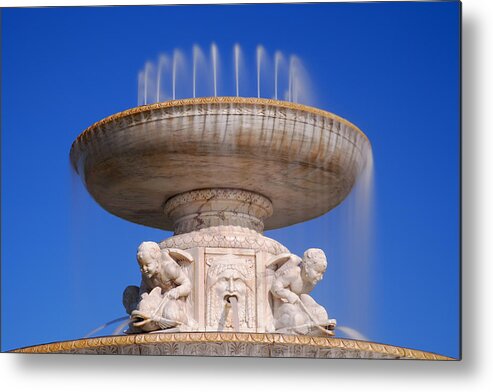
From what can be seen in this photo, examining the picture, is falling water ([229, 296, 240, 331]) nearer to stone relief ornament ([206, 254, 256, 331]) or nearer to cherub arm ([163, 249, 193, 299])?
stone relief ornament ([206, 254, 256, 331])

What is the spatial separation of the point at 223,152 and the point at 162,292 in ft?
3.94

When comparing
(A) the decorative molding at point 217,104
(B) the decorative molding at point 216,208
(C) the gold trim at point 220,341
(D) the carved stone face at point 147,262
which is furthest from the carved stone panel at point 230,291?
(A) the decorative molding at point 217,104

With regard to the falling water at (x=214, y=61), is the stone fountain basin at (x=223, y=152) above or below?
below

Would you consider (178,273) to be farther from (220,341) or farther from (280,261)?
(220,341)

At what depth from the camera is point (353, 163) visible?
15.6 metres

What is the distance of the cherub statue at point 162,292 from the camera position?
49.4 feet

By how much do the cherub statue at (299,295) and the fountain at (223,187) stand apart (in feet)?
0.04

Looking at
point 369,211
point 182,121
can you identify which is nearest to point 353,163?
point 369,211

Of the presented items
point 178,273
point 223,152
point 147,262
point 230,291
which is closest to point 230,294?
point 230,291

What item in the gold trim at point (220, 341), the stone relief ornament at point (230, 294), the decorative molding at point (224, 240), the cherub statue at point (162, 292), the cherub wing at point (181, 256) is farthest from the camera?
the decorative molding at point (224, 240)

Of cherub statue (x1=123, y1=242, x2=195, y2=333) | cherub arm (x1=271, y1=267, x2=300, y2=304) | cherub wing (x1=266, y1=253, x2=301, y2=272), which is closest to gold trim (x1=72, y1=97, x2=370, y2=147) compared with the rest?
cherub statue (x1=123, y1=242, x2=195, y2=333)

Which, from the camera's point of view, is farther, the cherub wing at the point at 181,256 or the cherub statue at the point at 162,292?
the cherub wing at the point at 181,256

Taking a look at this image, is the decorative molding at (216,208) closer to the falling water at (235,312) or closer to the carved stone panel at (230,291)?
the carved stone panel at (230,291)

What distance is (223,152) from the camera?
1513cm
